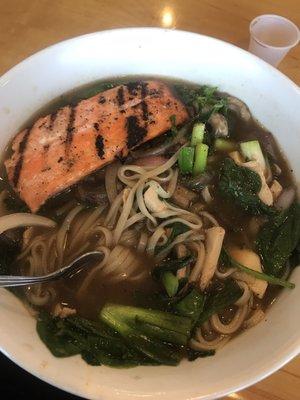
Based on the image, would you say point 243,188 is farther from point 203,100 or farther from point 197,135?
point 203,100

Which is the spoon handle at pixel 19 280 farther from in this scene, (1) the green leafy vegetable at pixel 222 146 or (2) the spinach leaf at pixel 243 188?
(1) the green leafy vegetable at pixel 222 146

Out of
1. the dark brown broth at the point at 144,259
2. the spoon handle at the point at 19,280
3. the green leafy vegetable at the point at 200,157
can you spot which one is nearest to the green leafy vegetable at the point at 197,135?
the green leafy vegetable at the point at 200,157

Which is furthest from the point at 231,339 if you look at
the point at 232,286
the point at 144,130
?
the point at 144,130

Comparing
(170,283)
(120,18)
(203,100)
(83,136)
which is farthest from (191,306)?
(120,18)

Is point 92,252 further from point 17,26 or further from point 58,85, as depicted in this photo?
point 17,26

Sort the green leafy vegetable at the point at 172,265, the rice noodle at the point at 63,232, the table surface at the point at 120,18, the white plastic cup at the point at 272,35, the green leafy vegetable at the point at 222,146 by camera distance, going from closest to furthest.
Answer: the green leafy vegetable at the point at 172,265 → the rice noodle at the point at 63,232 → the green leafy vegetable at the point at 222,146 → the white plastic cup at the point at 272,35 → the table surface at the point at 120,18
